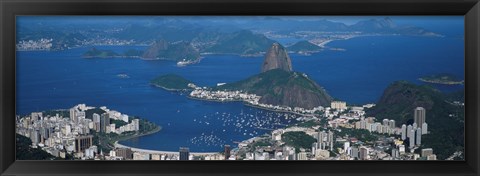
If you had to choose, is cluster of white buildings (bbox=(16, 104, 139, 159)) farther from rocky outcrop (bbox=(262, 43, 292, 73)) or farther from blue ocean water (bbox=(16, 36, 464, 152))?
rocky outcrop (bbox=(262, 43, 292, 73))

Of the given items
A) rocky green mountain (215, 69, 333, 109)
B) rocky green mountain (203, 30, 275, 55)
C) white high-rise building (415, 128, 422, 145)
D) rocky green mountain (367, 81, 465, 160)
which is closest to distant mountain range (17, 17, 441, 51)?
rocky green mountain (203, 30, 275, 55)

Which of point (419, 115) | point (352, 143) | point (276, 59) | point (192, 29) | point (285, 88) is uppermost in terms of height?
point (192, 29)

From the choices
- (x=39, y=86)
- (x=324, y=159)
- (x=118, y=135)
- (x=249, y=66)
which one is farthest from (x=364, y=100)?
(x=39, y=86)

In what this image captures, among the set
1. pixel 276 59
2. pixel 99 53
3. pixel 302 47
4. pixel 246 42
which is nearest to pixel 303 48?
pixel 302 47

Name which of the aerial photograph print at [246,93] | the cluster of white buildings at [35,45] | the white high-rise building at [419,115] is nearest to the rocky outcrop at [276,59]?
the aerial photograph print at [246,93]

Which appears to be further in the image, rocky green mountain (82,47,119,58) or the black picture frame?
rocky green mountain (82,47,119,58)

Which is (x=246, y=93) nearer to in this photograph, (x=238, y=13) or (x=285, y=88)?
(x=285, y=88)

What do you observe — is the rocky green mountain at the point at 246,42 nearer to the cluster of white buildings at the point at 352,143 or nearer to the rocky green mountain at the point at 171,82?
the rocky green mountain at the point at 171,82
